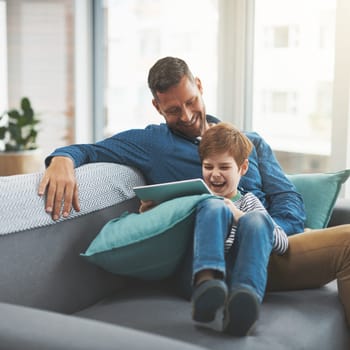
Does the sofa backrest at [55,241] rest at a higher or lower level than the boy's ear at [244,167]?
lower

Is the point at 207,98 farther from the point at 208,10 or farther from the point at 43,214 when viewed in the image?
the point at 43,214

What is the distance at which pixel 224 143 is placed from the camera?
6.64ft

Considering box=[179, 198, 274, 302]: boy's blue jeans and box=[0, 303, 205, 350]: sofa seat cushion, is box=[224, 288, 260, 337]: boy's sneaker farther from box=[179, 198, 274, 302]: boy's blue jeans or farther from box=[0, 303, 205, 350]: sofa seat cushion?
box=[0, 303, 205, 350]: sofa seat cushion

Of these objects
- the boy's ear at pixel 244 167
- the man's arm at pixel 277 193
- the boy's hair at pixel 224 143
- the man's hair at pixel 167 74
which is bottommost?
the man's arm at pixel 277 193

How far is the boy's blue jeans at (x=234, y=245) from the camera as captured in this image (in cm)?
165

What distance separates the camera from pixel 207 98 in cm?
405

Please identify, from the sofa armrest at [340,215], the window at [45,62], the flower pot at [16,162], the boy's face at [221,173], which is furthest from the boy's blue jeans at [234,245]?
the window at [45,62]

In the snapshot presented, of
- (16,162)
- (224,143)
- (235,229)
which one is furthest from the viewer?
(16,162)

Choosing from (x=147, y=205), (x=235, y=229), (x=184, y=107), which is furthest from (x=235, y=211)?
(x=184, y=107)

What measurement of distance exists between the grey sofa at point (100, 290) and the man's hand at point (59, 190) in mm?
25

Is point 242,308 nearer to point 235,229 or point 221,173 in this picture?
point 235,229

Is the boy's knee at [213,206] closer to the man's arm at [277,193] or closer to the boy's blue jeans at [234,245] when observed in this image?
the boy's blue jeans at [234,245]

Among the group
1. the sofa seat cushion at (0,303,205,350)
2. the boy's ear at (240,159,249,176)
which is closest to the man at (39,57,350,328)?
the boy's ear at (240,159,249,176)

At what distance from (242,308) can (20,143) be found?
10.6 feet
